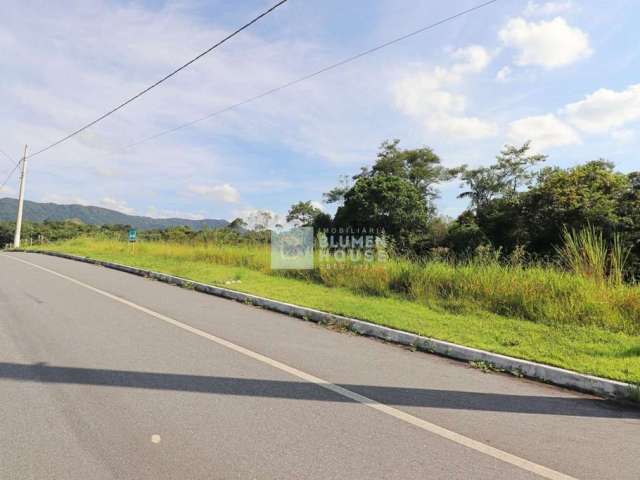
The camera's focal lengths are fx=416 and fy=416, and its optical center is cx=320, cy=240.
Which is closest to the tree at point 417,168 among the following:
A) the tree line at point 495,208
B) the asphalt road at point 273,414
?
the tree line at point 495,208

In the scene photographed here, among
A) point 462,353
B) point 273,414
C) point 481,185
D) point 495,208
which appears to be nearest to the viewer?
point 273,414

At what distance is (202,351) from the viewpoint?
537cm

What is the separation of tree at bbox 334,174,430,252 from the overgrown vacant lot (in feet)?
72.4

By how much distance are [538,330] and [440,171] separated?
152ft

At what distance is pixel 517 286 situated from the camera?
8.43 m

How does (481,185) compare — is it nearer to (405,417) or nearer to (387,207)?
(387,207)

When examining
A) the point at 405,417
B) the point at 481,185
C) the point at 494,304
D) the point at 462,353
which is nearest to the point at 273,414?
the point at 405,417

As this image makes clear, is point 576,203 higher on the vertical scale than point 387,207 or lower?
lower

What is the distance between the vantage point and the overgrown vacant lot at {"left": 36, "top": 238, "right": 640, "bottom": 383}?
5.82 meters

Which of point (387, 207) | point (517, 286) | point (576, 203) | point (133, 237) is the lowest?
point (517, 286)

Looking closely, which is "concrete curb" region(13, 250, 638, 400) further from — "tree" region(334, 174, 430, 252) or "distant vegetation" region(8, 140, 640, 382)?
"tree" region(334, 174, 430, 252)

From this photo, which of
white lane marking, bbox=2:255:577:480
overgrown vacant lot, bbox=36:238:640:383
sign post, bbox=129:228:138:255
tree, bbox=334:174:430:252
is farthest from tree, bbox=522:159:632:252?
sign post, bbox=129:228:138:255

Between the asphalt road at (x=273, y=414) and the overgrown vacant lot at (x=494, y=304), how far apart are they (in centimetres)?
109

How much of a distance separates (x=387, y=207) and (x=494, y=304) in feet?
86.3
